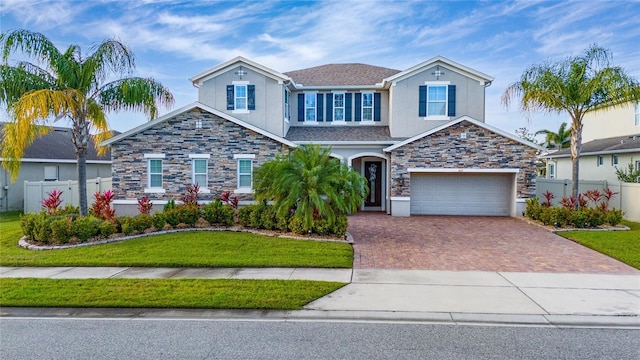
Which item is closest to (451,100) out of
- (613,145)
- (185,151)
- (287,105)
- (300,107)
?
(300,107)

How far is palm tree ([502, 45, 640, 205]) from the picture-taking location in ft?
50.6

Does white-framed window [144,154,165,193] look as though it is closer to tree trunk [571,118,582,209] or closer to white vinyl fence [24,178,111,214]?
white vinyl fence [24,178,111,214]

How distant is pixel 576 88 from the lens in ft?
52.0

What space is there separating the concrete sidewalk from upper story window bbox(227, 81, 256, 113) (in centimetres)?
1169

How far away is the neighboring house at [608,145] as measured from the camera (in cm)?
2161

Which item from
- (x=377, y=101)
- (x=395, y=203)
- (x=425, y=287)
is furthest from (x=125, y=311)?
(x=377, y=101)

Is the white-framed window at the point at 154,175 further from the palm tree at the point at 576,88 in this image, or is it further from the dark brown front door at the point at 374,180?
the palm tree at the point at 576,88

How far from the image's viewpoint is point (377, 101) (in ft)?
68.8

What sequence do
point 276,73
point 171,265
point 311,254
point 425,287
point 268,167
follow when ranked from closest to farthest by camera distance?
point 425,287 → point 171,265 → point 311,254 → point 268,167 → point 276,73

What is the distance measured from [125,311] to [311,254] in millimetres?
4894

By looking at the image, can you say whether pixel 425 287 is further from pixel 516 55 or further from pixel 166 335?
pixel 516 55

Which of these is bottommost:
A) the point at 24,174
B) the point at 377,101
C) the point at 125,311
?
the point at 125,311

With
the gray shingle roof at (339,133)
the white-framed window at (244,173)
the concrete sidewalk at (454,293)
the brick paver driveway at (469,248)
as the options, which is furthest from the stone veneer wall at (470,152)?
the concrete sidewalk at (454,293)

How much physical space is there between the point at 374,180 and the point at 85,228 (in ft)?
43.0
